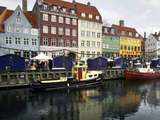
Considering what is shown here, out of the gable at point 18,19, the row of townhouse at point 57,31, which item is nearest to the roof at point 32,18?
the row of townhouse at point 57,31

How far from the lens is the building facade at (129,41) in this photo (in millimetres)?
107062

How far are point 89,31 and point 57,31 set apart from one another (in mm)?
12730

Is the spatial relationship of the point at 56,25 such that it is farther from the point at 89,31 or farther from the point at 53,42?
the point at 89,31

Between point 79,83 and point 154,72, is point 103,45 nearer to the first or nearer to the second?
point 154,72

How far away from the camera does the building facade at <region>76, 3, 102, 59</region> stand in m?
89.6

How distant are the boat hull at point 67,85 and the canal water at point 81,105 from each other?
1188mm

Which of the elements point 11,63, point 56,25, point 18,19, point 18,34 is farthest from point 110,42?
point 11,63

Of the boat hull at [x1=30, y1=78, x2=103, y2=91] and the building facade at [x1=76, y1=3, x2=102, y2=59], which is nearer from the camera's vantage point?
the boat hull at [x1=30, y1=78, x2=103, y2=91]

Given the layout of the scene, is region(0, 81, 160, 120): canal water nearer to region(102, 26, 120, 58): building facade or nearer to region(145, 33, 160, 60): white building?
region(102, 26, 120, 58): building facade

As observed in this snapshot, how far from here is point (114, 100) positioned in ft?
136

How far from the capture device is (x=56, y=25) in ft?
271

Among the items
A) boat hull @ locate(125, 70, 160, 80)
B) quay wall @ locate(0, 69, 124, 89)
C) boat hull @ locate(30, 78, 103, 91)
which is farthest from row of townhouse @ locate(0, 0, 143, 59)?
boat hull @ locate(30, 78, 103, 91)

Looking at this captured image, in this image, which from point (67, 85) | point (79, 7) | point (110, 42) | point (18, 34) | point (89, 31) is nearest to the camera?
point (67, 85)

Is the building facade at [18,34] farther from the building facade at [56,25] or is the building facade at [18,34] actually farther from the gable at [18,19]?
the building facade at [56,25]
